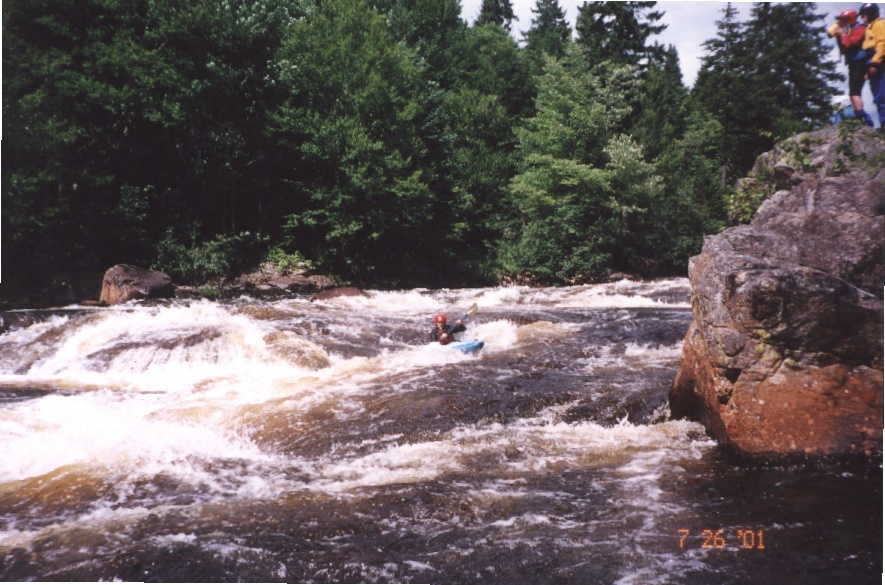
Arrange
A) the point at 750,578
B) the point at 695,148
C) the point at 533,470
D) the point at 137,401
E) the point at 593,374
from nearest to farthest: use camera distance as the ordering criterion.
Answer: the point at 750,578 → the point at 533,470 → the point at 137,401 → the point at 593,374 → the point at 695,148

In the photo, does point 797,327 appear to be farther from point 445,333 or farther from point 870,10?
point 445,333

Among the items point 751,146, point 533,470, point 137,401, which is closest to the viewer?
point 533,470

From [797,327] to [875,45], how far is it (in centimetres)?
212

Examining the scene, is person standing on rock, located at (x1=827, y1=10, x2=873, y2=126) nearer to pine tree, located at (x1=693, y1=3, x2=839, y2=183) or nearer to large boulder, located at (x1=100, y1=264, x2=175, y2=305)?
pine tree, located at (x1=693, y1=3, x2=839, y2=183)

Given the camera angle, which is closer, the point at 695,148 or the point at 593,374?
the point at 593,374

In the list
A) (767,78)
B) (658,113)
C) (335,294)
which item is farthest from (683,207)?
(335,294)

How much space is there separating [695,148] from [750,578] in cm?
2924

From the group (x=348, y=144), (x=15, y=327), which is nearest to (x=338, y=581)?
(x=15, y=327)

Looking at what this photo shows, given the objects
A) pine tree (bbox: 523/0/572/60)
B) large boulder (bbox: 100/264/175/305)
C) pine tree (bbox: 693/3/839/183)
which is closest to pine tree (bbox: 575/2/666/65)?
pine tree (bbox: 693/3/839/183)

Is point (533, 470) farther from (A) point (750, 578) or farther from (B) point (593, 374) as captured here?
(B) point (593, 374)

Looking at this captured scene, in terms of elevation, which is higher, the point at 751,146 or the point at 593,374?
the point at 751,146

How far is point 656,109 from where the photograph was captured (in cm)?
3025
